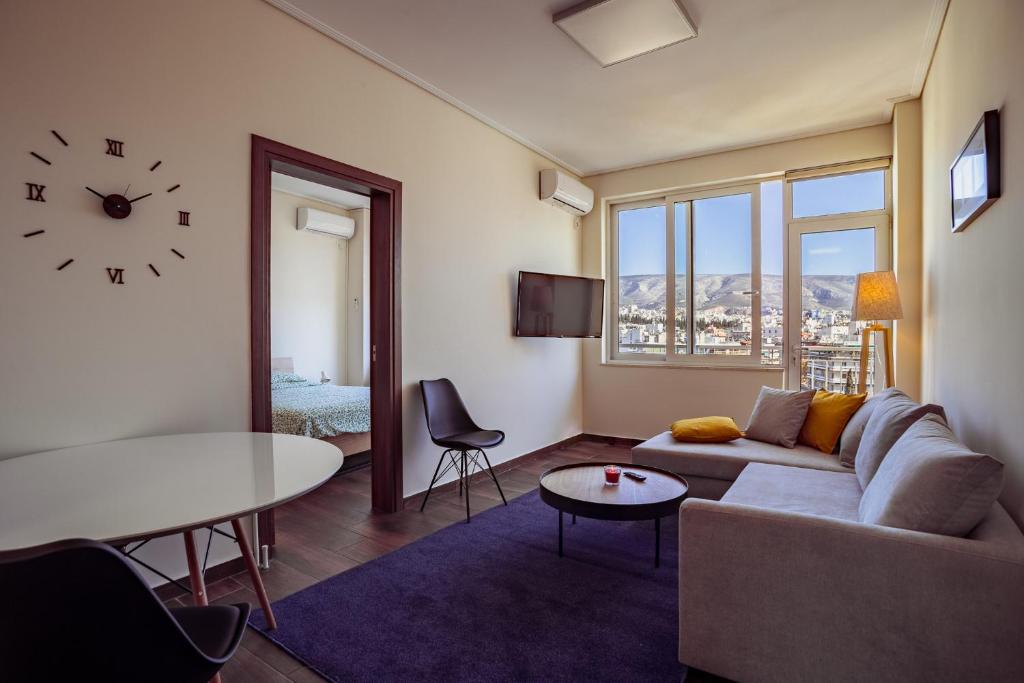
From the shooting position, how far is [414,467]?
366 cm

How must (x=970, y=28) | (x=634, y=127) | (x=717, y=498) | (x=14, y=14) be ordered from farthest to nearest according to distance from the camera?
(x=634, y=127) < (x=717, y=498) < (x=970, y=28) < (x=14, y=14)

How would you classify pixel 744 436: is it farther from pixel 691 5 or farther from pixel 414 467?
pixel 691 5

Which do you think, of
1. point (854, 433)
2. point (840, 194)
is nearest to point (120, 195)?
point (854, 433)

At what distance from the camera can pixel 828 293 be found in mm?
4543

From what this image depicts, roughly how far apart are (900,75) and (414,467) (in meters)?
4.16

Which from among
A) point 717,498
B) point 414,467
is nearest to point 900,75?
point 717,498

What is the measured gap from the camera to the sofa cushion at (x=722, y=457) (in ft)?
A: 10.3

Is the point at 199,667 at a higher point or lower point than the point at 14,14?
lower

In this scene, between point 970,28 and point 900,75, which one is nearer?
point 970,28

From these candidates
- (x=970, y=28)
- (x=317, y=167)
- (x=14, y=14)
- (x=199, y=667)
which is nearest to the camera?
(x=199, y=667)

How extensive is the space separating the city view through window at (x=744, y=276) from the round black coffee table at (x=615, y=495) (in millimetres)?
2455

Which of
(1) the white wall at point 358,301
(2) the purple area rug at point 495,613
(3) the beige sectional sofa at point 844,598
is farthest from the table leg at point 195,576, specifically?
(1) the white wall at point 358,301

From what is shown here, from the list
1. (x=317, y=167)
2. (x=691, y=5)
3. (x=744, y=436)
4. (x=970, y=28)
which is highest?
(x=691, y=5)

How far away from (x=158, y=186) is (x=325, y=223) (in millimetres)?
4126
